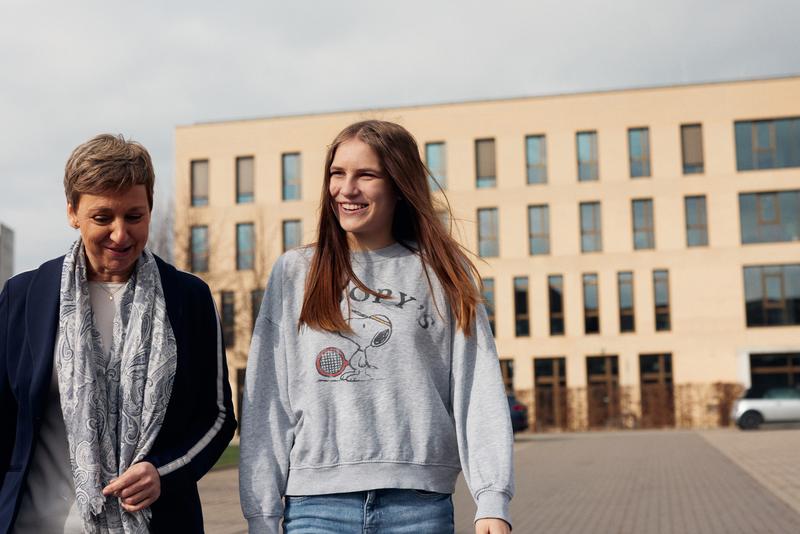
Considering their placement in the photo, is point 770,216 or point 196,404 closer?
point 196,404

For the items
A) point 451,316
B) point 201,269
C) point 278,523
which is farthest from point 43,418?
point 201,269

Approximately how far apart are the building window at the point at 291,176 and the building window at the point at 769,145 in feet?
65.9

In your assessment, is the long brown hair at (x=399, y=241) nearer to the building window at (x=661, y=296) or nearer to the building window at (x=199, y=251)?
the building window at (x=199, y=251)

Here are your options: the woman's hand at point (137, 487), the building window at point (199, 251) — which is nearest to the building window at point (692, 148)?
the building window at point (199, 251)

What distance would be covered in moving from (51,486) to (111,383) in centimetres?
31

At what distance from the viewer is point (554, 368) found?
156ft

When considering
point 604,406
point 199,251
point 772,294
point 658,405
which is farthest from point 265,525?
point 772,294

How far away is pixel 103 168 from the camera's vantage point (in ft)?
9.32

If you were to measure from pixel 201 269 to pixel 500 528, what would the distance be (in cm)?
4002

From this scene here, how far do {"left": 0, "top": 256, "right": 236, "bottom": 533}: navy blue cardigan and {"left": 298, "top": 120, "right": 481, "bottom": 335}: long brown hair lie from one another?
0.32m

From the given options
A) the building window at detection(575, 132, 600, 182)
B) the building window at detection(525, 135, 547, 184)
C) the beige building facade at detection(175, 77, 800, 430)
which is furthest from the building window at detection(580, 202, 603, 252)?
the building window at detection(525, 135, 547, 184)

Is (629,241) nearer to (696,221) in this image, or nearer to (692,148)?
(696,221)

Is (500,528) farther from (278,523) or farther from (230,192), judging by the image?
(230,192)

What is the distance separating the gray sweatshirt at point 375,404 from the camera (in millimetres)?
2963
